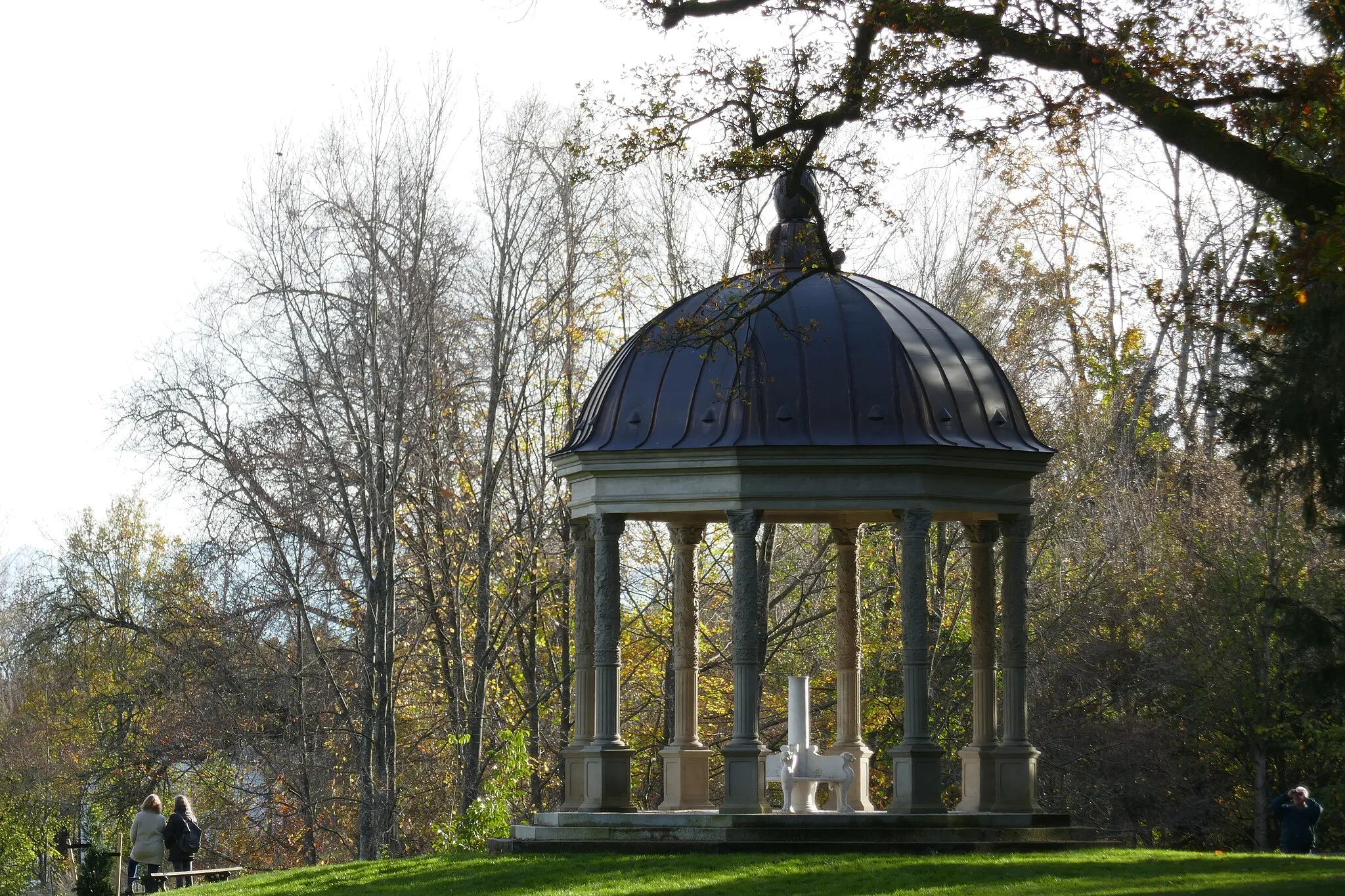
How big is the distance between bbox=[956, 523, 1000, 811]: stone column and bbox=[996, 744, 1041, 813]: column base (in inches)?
5.8

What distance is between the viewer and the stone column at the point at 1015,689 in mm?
21062

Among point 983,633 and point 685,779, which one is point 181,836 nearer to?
point 685,779

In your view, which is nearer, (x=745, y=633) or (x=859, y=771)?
(x=745, y=633)

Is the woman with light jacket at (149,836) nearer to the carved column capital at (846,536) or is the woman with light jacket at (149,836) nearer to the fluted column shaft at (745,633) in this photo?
the fluted column shaft at (745,633)

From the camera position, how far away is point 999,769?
2116cm

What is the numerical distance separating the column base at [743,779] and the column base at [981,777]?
110 inches

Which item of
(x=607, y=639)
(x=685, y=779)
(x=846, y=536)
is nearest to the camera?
(x=607, y=639)

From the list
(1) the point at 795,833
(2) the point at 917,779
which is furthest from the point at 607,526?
(2) the point at 917,779

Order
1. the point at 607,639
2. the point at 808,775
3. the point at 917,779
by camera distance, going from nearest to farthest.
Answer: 1. the point at 917,779
2. the point at 607,639
3. the point at 808,775

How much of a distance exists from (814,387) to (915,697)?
369 centimetres

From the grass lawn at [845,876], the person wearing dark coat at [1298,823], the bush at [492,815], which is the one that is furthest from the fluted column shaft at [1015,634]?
the bush at [492,815]

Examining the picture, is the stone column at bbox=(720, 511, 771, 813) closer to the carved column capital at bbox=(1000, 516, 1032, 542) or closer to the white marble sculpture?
the white marble sculpture

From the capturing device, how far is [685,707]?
76.0 feet

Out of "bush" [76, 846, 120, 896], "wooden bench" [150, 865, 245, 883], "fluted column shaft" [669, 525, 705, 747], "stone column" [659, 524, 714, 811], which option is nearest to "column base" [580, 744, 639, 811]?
"stone column" [659, 524, 714, 811]
